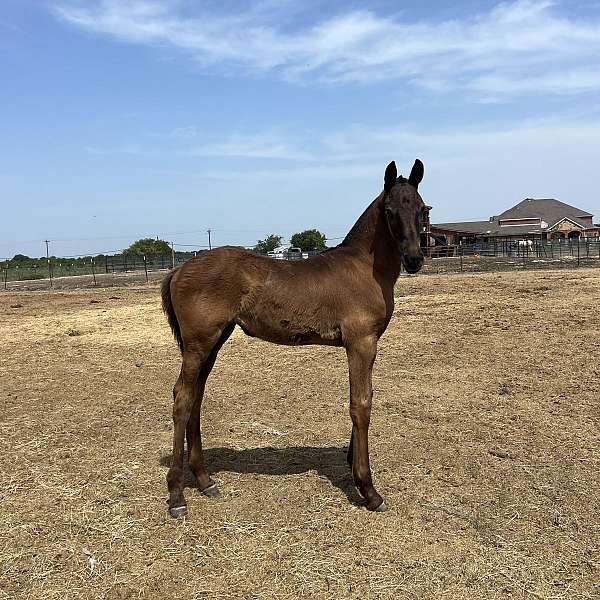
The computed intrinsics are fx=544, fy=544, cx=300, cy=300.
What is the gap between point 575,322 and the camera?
1174 cm

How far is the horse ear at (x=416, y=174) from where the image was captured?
4578 mm

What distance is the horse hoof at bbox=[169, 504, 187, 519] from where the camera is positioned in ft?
14.7

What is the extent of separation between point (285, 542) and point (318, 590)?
61cm

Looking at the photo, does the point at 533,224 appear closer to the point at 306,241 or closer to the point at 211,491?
the point at 306,241

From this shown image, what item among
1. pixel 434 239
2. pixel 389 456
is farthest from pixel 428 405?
pixel 434 239

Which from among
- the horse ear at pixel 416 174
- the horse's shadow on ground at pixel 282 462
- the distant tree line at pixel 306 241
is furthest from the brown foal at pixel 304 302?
the distant tree line at pixel 306 241

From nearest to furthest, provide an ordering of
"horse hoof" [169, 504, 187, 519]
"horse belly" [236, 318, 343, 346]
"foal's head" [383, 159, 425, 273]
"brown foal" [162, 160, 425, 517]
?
1. "foal's head" [383, 159, 425, 273]
2. "horse hoof" [169, 504, 187, 519]
3. "brown foal" [162, 160, 425, 517]
4. "horse belly" [236, 318, 343, 346]

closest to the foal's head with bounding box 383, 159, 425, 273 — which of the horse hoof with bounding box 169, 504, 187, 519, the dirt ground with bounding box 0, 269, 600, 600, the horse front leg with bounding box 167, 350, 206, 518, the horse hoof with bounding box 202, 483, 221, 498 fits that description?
the horse front leg with bounding box 167, 350, 206, 518

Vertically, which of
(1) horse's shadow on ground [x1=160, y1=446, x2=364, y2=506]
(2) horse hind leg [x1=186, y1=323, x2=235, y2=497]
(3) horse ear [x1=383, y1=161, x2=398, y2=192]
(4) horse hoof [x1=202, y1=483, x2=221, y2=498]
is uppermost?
(3) horse ear [x1=383, y1=161, x2=398, y2=192]

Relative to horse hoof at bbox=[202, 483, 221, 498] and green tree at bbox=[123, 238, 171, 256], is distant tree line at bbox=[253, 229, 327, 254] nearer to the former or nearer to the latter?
green tree at bbox=[123, 238, 171, 256]

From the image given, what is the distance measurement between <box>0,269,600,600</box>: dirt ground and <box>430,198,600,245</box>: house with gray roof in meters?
72.5

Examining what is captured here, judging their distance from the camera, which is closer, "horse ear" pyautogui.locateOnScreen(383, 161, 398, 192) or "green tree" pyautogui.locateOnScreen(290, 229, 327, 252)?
"horse ear" pyautogui.locateOnScreen(383, 161, 398, 192)

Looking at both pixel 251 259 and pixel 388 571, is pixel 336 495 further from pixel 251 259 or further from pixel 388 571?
pixel 251 259

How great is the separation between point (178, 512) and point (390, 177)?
130 inches
